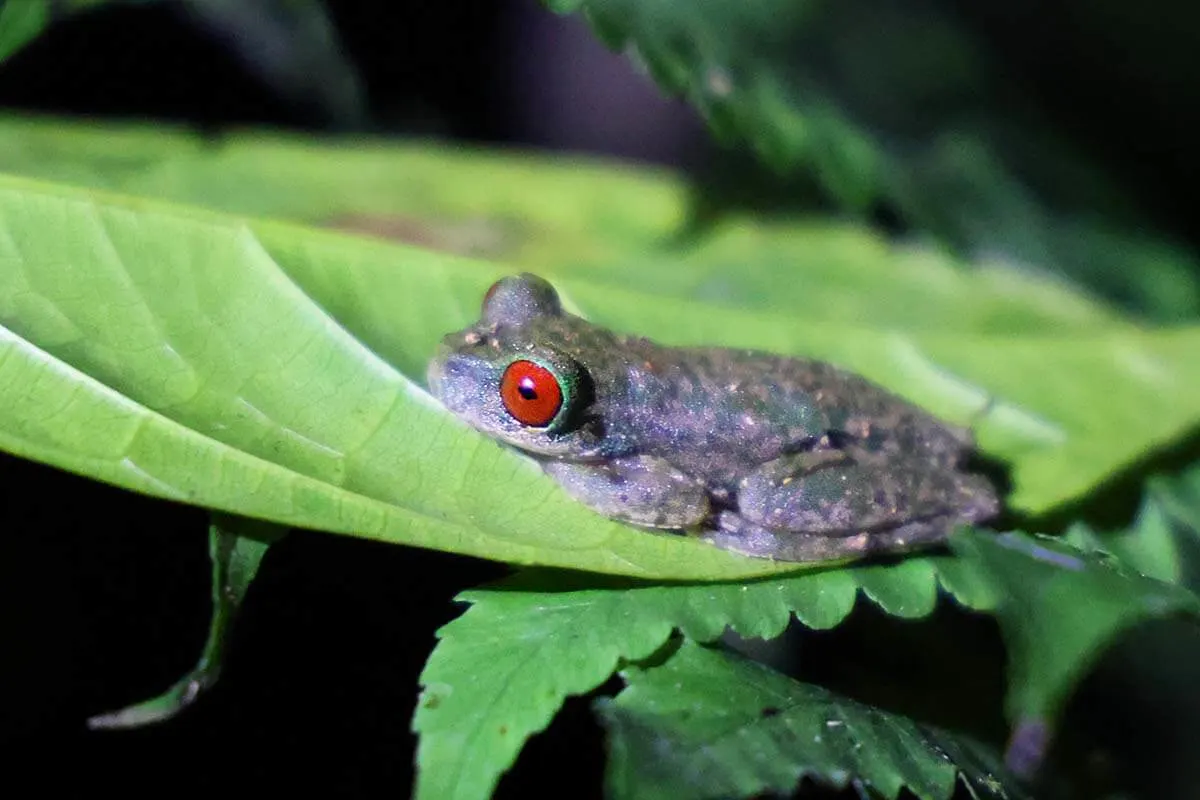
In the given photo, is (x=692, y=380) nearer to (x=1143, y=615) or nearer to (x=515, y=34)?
(x=1143, y=615)

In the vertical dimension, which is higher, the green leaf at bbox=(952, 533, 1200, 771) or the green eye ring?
the green leaf at bbox=(952, 533, 1200, 771)

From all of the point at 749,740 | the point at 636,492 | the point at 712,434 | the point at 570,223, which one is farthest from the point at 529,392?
the point at 570,223

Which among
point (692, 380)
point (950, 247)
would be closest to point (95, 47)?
point (692, 380)

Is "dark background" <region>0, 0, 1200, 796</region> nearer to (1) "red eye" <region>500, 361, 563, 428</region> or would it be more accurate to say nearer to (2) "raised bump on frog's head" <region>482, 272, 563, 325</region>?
(1) "red eye" <region>500, 361, 563, 428</region>

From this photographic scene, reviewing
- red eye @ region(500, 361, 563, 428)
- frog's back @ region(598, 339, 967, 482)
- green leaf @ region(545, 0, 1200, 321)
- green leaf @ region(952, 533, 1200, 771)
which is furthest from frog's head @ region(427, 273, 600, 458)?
green leaf @ region(952, 533, 1200, 771)

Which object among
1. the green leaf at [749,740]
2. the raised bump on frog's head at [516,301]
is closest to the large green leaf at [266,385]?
the raised bump on frog's head at [516,301]

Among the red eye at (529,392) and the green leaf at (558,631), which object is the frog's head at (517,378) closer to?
the red eye at (529,392)
